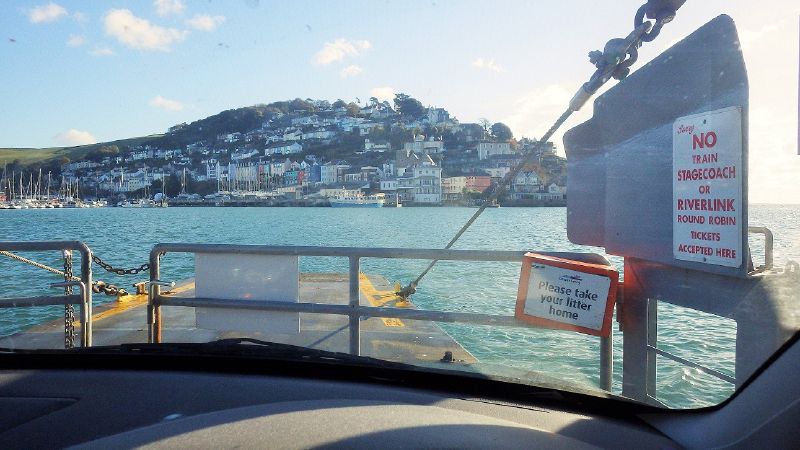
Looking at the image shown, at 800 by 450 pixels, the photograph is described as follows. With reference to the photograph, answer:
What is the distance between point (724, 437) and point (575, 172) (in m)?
2.70

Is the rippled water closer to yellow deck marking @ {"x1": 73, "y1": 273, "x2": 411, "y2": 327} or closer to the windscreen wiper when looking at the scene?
yellow deck marking @ {"x1": 73, "y1": 273, "x2": 411, "y2": 327}

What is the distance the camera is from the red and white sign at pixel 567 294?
3.67 m

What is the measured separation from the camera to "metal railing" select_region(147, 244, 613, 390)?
12.9 ft

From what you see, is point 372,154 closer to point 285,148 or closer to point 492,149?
point 492,149

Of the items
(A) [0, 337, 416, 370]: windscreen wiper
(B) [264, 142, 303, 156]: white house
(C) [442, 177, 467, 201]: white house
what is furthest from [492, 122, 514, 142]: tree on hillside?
(B) [264, 142, 303, 156]: white house

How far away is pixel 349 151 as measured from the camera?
888cm

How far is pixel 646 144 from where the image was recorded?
11.9 feet

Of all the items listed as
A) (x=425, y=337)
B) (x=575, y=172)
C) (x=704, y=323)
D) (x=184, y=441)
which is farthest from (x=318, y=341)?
(x=184, y=441)

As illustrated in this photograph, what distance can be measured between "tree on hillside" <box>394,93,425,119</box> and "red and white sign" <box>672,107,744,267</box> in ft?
12.0

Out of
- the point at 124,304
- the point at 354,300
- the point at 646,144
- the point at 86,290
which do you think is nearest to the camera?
the point at 646,144

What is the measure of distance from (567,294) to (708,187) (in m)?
1.06

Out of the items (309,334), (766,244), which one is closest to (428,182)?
(309,334)

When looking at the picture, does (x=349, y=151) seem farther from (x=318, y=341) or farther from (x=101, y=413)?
(x=101, y=413)

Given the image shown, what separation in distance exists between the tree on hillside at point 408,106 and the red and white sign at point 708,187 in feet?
12.0
